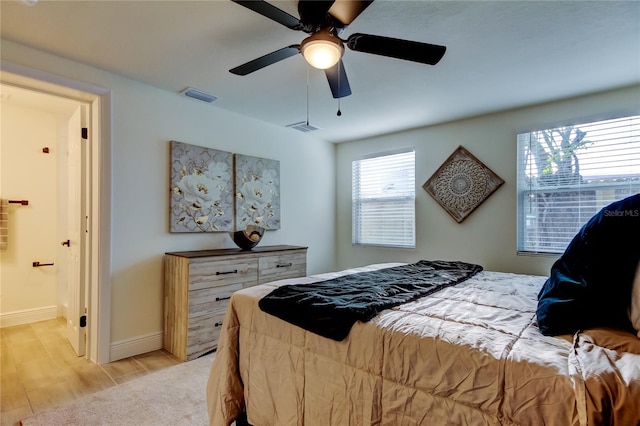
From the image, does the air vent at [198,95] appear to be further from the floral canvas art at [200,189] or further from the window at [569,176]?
the window at [569,176]

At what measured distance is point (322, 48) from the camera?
67.5 inches

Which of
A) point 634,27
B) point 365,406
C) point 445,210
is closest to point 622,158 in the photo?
point 634,27

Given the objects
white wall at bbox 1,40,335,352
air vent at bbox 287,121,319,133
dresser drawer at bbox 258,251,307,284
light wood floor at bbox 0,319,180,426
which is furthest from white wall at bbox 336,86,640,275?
light wood floor at bbox 0,319,180,426

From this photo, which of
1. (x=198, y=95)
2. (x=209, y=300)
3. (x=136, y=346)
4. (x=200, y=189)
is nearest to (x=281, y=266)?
(x=209, y=300)

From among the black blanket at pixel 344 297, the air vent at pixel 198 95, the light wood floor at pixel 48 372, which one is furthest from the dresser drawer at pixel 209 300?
the air vent at pixel 198 95

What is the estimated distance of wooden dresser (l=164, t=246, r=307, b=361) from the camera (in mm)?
2734

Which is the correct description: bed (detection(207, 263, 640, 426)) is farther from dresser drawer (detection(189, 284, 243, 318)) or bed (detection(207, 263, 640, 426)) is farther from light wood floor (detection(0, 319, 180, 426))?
light wood floor (detection(0, 319, 180, 426))

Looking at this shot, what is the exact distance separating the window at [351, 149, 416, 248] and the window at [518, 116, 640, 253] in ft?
4.18

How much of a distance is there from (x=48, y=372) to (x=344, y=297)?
253 centimetres

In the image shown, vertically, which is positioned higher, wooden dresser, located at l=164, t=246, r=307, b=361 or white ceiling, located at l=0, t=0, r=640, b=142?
white ceiling, located at l=0, t=0, r=640, b=142

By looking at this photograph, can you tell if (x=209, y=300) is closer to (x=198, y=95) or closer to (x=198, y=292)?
(x=198, y=292)

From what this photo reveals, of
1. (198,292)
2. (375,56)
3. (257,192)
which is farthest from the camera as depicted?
(257,192)

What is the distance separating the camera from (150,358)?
9.12 feet

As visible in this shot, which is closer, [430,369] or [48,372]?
[430,369]
